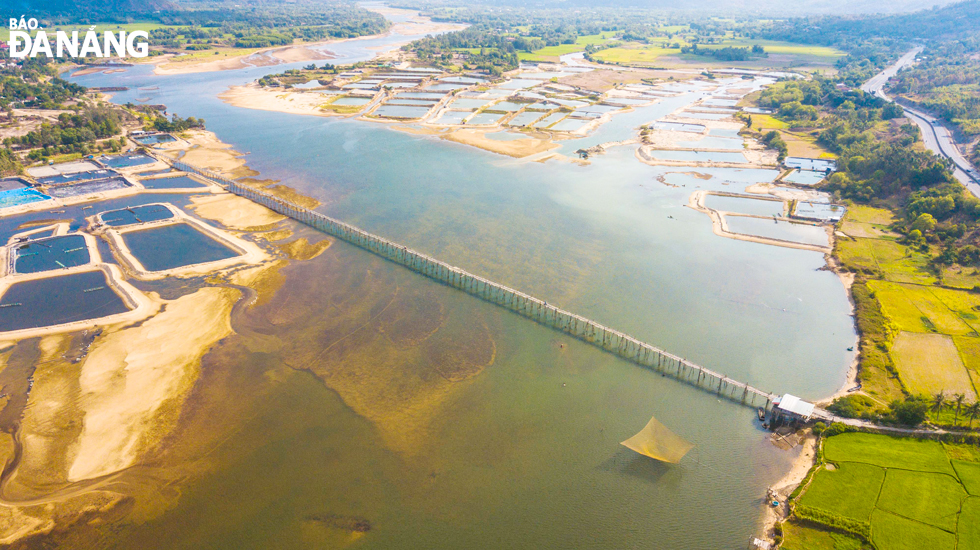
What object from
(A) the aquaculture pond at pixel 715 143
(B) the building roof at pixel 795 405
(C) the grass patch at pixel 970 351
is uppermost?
(A) the aquaculture pond at pixel 715 143

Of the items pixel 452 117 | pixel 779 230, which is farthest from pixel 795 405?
pixel 452 117

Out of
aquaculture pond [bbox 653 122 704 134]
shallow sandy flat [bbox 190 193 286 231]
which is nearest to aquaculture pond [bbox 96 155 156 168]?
shallow sandy flat [bbox 190 193 286 231]

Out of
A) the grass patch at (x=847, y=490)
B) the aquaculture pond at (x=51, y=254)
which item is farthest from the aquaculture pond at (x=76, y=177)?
the grass patch at (x=847, y=490)

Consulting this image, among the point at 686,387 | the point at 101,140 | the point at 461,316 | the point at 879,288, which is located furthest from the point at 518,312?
the point at 101,140

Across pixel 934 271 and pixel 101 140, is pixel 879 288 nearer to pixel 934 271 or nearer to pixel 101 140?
pixel 934 271

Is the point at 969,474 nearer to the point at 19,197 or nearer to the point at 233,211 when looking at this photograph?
the point at 233,211

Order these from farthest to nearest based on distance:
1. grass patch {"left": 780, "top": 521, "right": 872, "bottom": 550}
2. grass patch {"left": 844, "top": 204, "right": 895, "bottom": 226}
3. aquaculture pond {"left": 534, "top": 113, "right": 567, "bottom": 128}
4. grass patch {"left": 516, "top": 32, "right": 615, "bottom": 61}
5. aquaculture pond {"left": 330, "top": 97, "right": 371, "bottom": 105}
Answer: grass patch {"left": 516, "top": 32, "right": 615, "bottom": 61}, aquaculture pond {"left": 330, "top": 97, "right": 371, "bottom": 105}, aquaculture pond {"left": 534, "top": 113, "right": 567, "bottom": 128}, grass patch {"left": 844, "top": 204, "right": 895, "bottom": 226}, grass patch {"left": 780, "top": 521, "right": 872, "bottom": 550}

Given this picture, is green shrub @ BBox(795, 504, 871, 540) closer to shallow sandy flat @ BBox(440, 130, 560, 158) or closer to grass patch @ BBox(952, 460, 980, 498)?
grass patch @ BBox(952, 460, 980, 498)

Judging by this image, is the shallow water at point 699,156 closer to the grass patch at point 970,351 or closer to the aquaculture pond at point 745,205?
the aquaculture pond at point 745,205
